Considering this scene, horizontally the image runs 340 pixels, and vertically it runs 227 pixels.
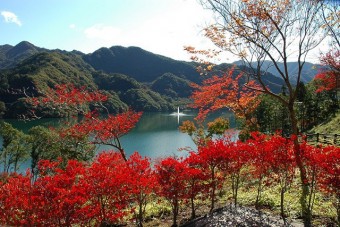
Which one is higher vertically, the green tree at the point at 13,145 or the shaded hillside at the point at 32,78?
the shaded hillside at the point at 32,78

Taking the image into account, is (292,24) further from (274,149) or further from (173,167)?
(173,167)

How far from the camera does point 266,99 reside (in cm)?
4328

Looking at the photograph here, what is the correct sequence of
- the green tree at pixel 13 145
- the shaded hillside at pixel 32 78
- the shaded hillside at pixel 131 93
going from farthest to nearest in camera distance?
1. the shaded hillside at pixel 131 93
2. the shaded hillside at pixel 32 78
3. the green tree at pixel 13 145

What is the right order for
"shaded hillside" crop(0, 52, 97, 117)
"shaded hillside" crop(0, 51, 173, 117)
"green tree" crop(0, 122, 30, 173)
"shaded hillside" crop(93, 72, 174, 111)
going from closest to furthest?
1. "green tree" crop(0, 122, 30, 173)
2. "shaded hillside" crop(0, 52, 97, 117)
3. "shaded hillside" crop(0, 51, 173, 117)
4. "shaded hillside" crop(93, 72, 174, 111)

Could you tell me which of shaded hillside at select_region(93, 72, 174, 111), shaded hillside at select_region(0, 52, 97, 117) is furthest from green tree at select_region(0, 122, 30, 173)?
shaded hillside at select_region(93, 72, 174, 111)

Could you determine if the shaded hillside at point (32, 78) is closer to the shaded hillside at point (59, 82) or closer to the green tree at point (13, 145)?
the shaded hillside at point (59, 82)

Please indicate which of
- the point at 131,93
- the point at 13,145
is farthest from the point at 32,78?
the point at 13,145

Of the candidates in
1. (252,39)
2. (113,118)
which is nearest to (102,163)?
(252,39)

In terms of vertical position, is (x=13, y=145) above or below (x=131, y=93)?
below

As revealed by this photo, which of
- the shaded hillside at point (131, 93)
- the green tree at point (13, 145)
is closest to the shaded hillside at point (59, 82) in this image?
the shaded hillside at point (131, 93)

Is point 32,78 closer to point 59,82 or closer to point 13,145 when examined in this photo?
point 59,82

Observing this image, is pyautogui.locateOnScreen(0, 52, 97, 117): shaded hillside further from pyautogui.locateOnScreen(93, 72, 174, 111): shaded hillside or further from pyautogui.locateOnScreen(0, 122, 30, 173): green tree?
pyautogui.locateOnScreen(0, 122, 30, 173): green tree

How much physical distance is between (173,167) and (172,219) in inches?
72.4

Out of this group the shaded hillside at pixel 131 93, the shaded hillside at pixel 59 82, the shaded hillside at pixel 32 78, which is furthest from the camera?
the shaded hillside at pixel 131 93
